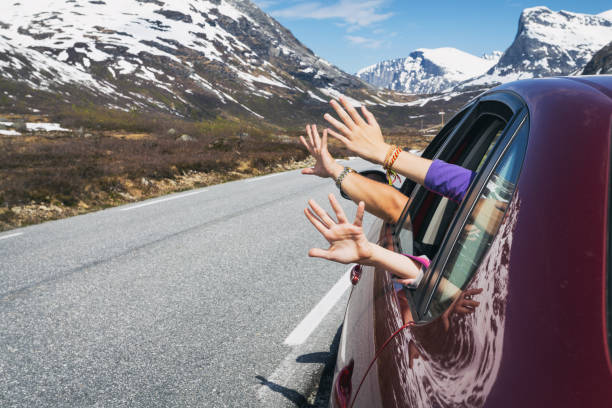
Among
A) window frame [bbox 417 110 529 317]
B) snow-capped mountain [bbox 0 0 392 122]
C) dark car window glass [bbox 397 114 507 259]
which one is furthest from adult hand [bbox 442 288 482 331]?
snow-capped mountain [bbox 0 0 392 122]

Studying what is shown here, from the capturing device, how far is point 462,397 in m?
0.81

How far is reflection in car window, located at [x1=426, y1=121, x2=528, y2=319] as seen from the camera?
3.52 ft

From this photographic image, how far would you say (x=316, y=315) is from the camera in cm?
370

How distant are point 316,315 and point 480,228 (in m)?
2.73

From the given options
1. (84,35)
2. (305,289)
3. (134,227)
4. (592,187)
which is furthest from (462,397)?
(84,35)

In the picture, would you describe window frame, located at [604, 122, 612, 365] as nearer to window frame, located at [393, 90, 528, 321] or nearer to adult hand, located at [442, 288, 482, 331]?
adult hand, located at [442, 288, 482, 331]

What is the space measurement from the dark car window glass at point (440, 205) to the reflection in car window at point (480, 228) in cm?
80

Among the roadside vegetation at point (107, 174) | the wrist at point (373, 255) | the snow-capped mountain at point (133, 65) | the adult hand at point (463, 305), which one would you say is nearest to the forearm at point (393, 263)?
the wrist at point (373, 255)

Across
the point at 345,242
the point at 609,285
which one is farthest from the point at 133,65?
the point at 609,285

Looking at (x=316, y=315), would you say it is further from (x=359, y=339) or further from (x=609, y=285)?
(x=609, y=285)

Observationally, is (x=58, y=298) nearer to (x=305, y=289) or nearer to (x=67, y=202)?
(x=305, y=289)

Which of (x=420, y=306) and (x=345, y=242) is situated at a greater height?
(x=345, y=242)

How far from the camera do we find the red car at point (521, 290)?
72 cm

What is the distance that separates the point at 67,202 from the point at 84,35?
559 feet
